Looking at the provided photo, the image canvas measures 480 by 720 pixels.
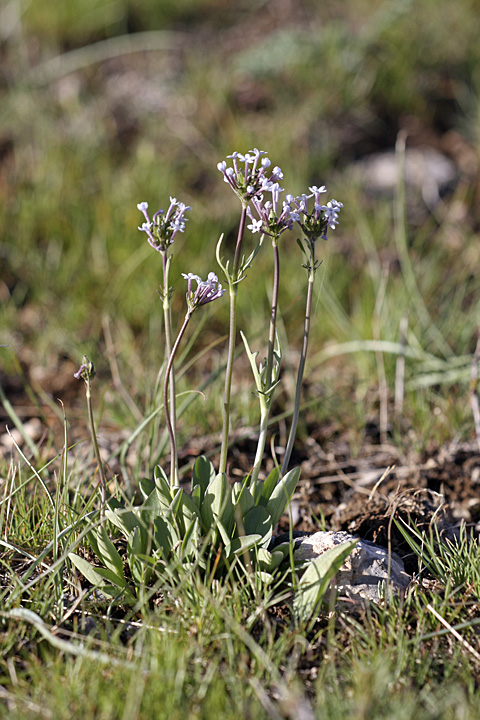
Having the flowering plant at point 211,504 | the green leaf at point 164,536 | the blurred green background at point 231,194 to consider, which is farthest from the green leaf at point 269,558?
the blurred green background at point 231,194

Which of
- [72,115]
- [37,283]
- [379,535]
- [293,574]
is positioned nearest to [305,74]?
[72,115]

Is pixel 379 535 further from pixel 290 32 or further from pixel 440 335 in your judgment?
pixel 290 32

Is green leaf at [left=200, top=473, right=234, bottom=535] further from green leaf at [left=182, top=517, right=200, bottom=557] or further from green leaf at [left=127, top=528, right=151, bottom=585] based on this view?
green leaf at [left=127, top=528, right=151, bottom=585]

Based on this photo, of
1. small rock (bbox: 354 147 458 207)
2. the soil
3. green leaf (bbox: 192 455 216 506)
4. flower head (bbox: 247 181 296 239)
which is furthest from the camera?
small rock (bbox: 354 147 458 207)

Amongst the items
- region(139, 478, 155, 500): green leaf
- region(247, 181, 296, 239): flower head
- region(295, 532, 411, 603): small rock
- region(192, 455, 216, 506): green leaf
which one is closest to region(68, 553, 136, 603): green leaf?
region(139, 478, 155, 500): green leaf

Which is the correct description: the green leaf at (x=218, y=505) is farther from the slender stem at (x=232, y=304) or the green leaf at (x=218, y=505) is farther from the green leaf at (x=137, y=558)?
the green leaf at (x=137, y=558)
